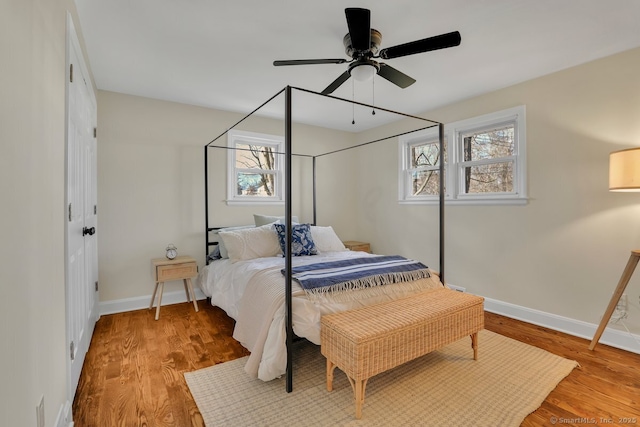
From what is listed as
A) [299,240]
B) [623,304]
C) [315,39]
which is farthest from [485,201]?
[315,39]

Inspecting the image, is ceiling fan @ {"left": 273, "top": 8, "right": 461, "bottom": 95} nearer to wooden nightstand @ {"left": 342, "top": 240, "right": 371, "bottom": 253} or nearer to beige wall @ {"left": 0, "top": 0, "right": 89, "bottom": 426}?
beige wall @ {"left": 0, "top": 0, "right": 89, "bottom": 426}

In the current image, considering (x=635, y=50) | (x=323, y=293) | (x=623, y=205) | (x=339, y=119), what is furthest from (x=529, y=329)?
(x=339, y=119)

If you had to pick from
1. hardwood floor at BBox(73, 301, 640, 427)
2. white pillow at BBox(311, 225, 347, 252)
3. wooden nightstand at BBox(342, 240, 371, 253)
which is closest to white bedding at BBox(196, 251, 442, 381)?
hardwood floor at BBox(73, 301, 640, 427)

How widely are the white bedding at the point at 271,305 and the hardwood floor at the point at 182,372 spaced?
375 mm

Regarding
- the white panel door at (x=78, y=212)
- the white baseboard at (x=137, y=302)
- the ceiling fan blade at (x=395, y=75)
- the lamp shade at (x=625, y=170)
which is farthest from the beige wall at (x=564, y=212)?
the white panel door at (x=78, y=212)

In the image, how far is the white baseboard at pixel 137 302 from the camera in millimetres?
3219

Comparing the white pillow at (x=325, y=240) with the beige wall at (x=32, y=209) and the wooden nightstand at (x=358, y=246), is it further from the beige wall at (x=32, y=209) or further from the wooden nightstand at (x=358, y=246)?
the beige wall at (x=32, y=209)

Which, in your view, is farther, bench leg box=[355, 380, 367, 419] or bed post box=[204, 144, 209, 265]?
bed post box=[204, 144, 209, 265]

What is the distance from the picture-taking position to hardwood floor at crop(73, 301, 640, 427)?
5.59 feet

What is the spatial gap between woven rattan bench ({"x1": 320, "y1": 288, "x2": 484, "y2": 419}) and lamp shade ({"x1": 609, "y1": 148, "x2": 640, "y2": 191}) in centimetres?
131

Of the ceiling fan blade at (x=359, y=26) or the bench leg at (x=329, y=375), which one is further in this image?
the bench leg at (x=329, y=375)

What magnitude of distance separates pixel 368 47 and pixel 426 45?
0.36m

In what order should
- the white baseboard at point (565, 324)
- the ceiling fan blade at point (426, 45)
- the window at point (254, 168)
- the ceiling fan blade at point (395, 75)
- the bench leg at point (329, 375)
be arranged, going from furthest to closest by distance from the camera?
the window at point (254, 168) → the white baseboard at point (565, 324) → the ceiling fan blade at point (395, 75) → the bench leg at point (329, 375) → the ceiling fan blade at point (426, 45)

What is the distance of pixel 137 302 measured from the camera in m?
3.37
